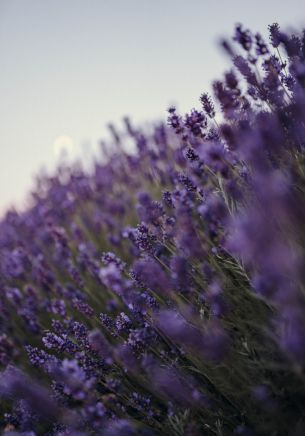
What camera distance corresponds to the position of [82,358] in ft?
6.40

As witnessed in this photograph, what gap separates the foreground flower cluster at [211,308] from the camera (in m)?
1.40

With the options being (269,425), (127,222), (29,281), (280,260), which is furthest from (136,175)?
(280,260)

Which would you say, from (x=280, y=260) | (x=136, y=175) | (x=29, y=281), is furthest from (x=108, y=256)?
(x=136, y=175)

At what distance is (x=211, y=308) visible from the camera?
1.94 meters

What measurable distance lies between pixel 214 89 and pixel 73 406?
1.78 metres

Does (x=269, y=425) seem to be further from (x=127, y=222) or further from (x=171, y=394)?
(x=127, y=222)

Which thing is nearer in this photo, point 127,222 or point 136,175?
point 127,222

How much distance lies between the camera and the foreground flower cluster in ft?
4.59

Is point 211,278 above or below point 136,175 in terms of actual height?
below

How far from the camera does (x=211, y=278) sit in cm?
186

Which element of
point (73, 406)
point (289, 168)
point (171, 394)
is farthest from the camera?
point (73, 406)

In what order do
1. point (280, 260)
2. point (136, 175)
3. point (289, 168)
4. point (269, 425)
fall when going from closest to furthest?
point (280, 260) < point (269, 425) < point (289, 168) < point (136, 175)

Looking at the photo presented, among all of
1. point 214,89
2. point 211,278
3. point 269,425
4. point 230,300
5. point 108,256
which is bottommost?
point 269,425

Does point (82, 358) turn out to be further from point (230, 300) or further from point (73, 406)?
point (230, 300)
